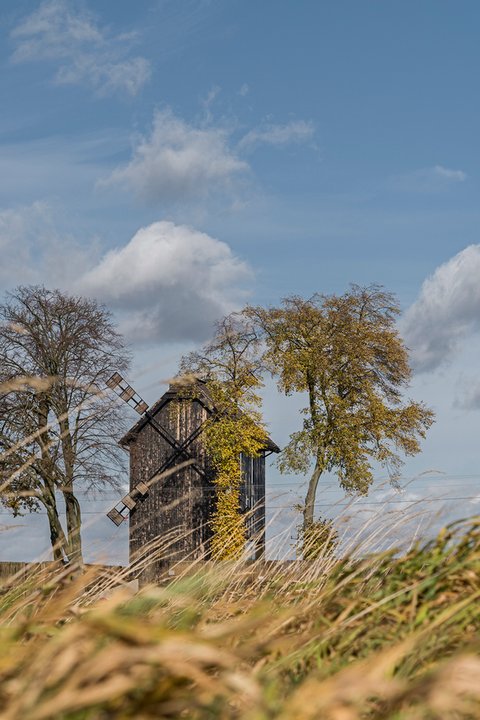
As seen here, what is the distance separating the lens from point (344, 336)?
3631cm

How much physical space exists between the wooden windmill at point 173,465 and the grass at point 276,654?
29.8m

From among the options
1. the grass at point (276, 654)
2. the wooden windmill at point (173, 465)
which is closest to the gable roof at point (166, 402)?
the wooden windmill at point (173, 465)

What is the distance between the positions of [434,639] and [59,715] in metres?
1.40

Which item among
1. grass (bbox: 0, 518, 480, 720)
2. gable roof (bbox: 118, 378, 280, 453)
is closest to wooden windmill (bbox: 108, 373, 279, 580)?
gable roof (bbox: 118, 378, 280, 453)

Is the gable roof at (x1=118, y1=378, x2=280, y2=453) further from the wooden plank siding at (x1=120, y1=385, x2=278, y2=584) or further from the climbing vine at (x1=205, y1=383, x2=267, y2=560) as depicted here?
the climbing vine at (x1=205, y1=383, x2=267, y2=560)

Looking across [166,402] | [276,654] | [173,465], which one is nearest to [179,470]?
[173,465]

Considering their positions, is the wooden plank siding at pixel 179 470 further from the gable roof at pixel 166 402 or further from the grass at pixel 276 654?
the grass at pixel 276 654

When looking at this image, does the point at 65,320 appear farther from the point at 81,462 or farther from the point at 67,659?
the point at 67,659

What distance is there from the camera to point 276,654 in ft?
9.83

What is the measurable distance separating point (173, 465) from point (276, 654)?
31877 mm

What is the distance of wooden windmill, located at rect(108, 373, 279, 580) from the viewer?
34.5 metres

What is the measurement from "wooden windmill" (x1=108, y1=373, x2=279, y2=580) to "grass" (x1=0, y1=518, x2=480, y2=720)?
29.8 metres

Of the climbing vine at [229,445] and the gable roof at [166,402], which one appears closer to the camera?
the climbing vine at [229,445]

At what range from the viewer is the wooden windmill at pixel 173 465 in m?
34.5
